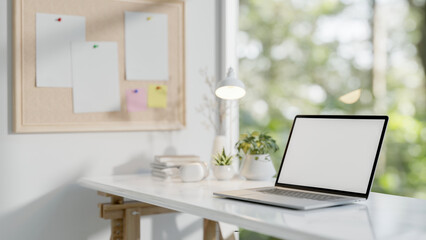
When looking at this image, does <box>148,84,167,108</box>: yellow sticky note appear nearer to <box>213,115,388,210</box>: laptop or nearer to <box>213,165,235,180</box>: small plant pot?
<box>213,165,235,180</box>: small plant pot

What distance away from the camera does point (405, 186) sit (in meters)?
6.77

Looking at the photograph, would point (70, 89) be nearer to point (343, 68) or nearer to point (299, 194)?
point (299, 194)

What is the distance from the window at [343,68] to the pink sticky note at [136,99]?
4.26 meters

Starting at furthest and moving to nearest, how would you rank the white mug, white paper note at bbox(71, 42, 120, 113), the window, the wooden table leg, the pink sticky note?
the window, the pink sticky note, white paper note at bbox(71, 42, 120, 113), the wooden table leg, the white mug

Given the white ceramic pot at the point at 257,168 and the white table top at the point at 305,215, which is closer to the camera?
the white table top at the point at 305,215

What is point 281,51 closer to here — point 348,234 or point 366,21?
point 366,21

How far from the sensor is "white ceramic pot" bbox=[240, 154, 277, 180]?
2189 mm

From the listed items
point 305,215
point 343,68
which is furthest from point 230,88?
point 343,68

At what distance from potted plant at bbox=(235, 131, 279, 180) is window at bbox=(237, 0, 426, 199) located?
433 centimetres

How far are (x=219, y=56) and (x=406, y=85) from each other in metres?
4.71

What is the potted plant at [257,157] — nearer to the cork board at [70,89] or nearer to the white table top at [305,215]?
the white table top at [305,215]

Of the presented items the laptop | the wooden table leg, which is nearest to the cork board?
the wooden table leg

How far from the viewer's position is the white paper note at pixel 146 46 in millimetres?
2523

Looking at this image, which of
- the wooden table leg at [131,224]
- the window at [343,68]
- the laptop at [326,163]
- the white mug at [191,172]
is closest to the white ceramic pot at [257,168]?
the white mug at [191,172]
